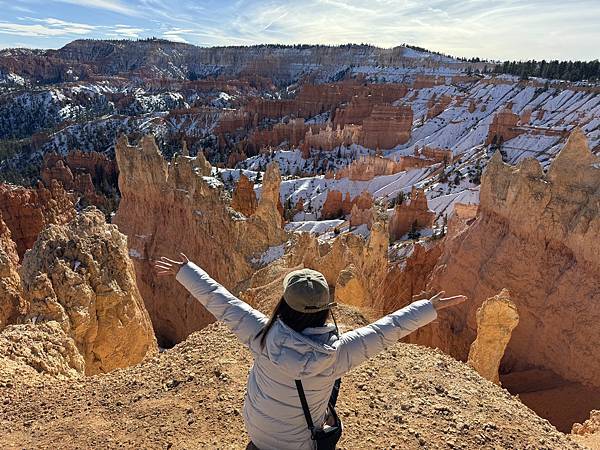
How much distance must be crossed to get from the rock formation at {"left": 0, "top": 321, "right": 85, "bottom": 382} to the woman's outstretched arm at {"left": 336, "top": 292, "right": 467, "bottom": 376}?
446cm

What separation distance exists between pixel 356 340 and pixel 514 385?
922cm

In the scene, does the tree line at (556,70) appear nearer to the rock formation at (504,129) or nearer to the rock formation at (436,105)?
the rock formation at (436,105)

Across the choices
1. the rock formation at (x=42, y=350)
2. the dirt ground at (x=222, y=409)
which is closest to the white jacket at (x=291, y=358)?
the dirt ground at (x=222, y=409)

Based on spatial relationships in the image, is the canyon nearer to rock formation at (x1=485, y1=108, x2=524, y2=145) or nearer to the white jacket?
the white jacket

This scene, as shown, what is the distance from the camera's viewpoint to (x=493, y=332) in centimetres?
779

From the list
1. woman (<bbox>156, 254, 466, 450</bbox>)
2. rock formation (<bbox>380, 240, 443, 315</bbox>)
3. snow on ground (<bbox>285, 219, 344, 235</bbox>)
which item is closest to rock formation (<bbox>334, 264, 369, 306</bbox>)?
rock formation (<bbox>380, 240, 443, 315</bbox>)

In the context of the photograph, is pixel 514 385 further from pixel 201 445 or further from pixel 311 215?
pixel 311 215

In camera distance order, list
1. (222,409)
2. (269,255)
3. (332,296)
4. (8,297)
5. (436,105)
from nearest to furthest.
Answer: (222,409) → (8,297) → (332,296) → (269,255) → (436,105)

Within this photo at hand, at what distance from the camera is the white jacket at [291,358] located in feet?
7.82

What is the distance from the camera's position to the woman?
7.83 ft

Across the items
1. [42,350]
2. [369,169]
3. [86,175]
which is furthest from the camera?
[369,169]

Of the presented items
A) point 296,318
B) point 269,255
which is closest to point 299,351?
point 296,318

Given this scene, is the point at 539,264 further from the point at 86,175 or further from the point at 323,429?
the point at 86,175

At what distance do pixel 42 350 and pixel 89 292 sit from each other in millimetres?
1693
